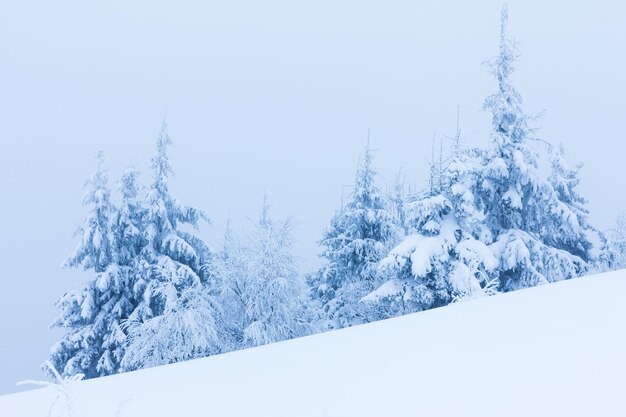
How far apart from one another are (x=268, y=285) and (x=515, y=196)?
25.6 feet

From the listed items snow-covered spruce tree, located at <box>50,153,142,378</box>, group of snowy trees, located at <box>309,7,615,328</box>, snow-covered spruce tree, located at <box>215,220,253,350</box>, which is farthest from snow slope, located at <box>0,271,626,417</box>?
snow-covered spruce tree, located at <box>50,153,142,378</box>

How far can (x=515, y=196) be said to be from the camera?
51.2ft

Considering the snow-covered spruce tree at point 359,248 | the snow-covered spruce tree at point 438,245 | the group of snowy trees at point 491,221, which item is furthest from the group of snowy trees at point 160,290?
the snow-covered spruce tree at point 438,245

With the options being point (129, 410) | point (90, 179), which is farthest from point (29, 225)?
point (129, 410)

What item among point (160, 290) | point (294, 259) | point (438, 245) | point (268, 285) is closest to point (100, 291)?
point (160, 290)

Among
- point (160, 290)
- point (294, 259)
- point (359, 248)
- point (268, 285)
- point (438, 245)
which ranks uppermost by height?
point (359, 248)

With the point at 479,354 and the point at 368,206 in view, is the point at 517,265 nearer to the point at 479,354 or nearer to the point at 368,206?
the point at 368,206

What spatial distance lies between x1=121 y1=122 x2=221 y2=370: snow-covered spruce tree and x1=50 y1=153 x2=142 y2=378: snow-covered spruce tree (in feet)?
1.95

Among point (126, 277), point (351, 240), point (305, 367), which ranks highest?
point (351, 240)

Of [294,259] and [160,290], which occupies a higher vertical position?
[294,259]

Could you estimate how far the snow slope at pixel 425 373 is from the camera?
3.59m

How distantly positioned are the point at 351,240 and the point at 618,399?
1909cm

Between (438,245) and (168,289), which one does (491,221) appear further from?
(168,289)

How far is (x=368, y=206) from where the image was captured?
22375mm
